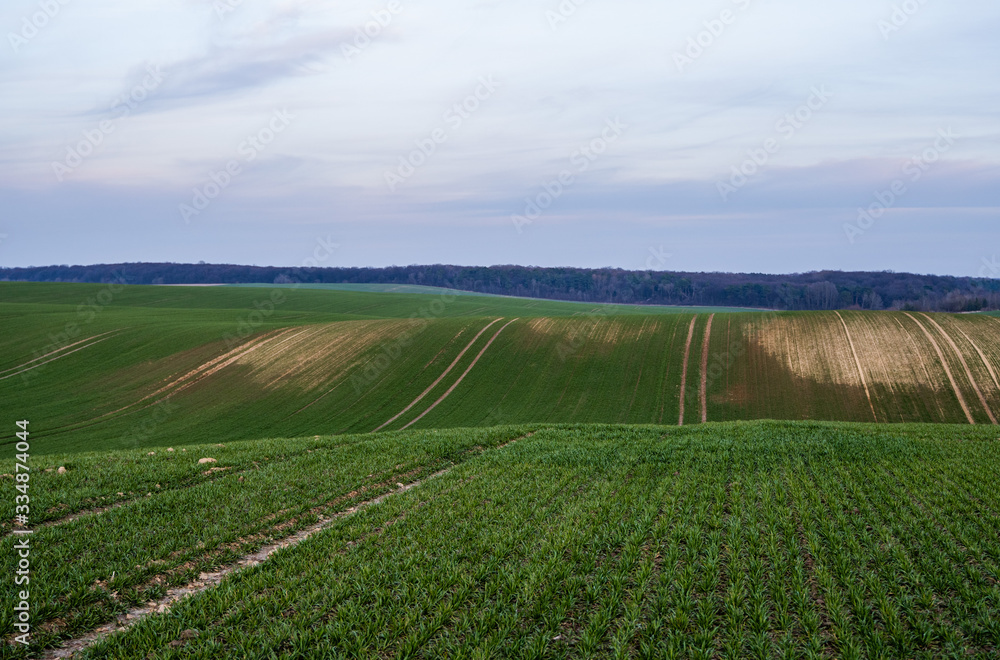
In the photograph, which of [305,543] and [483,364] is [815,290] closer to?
[483,364]

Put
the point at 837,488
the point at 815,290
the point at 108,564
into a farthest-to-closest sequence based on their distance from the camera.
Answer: the point at 815,290, the point at 837,488, the point at 108,564

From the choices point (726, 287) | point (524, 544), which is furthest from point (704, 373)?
point (726, 287)

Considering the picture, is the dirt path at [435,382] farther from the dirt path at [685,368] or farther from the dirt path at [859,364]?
the dirt path at [859,364]

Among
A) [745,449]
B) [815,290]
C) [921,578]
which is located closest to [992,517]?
[921,578]

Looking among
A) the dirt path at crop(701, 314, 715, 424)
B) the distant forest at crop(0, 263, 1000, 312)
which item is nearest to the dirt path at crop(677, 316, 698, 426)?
the dirt path at crop(701, 314, 715, 424)

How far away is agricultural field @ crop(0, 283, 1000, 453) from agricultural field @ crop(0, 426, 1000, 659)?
79.3ft

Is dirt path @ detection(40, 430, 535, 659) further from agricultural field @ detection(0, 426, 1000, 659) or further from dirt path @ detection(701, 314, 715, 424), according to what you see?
dirt path @ detection(701, 314, 715, 424)

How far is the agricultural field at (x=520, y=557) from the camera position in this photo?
852 centimetres

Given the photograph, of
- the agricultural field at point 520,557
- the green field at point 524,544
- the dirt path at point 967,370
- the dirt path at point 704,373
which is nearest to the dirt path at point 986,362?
the dirt path at point 967,370

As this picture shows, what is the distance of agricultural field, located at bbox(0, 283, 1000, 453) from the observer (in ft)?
140

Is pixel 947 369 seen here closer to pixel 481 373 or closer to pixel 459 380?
pixel 481 373

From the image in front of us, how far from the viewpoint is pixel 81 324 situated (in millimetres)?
66438

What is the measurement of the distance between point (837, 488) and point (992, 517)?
10.7ft

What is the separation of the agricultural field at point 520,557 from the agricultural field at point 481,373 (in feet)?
79.3
